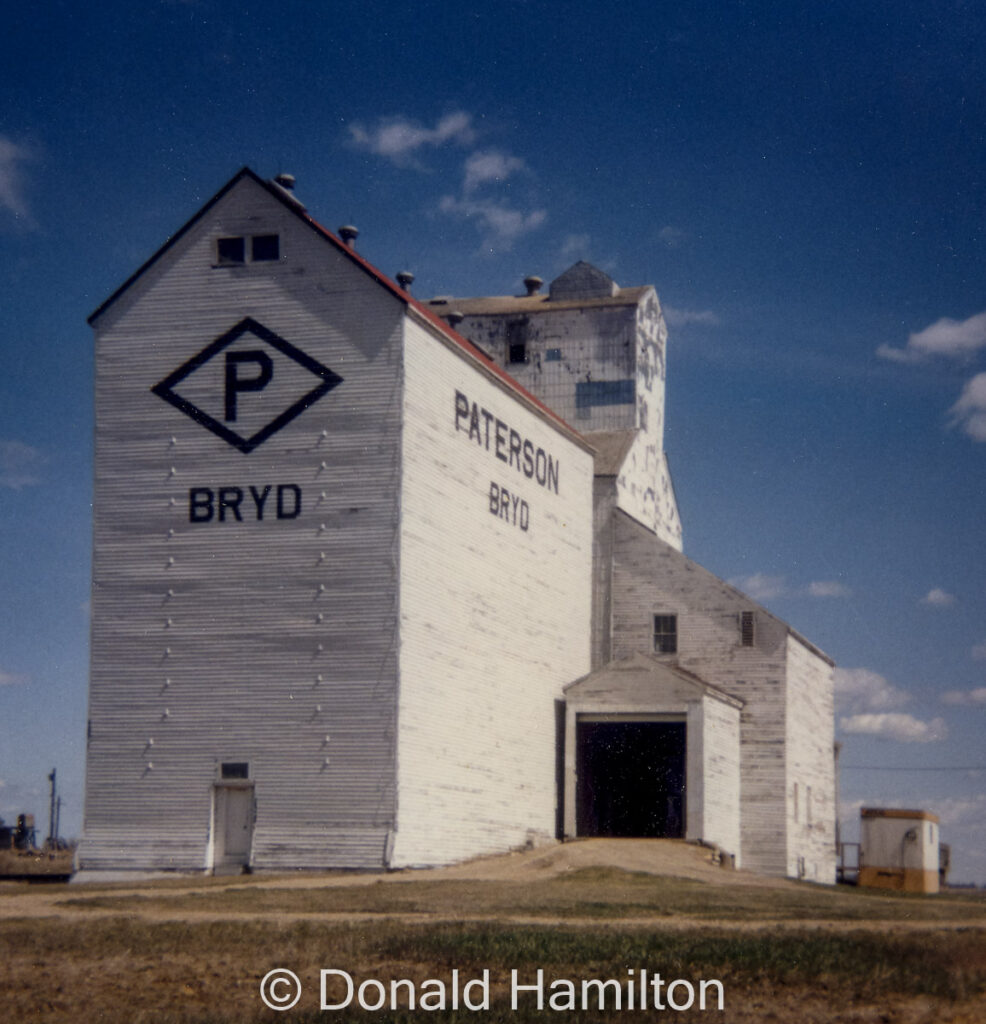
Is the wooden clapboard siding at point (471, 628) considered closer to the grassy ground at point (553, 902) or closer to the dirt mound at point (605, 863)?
the dirt mound at point (605, 863)

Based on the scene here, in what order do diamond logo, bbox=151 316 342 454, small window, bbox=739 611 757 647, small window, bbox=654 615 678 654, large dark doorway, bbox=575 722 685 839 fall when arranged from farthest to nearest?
small window, bbox=654 615 678 654 < small window, bbox=739 611 757 647 < large dark doorway, bbox=575 722 685 839 < diamond logo, bbox=151 316 342 454

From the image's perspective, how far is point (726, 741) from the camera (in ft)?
150

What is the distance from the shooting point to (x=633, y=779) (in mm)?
48625

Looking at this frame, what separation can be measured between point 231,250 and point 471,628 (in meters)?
11.5

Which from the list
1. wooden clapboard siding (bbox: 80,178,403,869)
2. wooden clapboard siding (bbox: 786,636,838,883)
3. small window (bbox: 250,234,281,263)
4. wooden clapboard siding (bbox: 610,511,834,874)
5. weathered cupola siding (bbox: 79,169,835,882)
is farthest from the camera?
wooden clapboard siding (bbox: 786,636,838,883)

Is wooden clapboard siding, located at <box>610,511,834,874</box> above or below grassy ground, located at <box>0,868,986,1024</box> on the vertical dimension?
above

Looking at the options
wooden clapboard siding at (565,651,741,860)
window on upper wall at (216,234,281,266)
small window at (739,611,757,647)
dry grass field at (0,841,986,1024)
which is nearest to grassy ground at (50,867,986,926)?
dry grass field at (0,841,986,1024)

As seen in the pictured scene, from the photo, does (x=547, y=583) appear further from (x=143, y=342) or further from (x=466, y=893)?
(x=466, y=893)

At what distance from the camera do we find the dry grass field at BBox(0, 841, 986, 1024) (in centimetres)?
1630

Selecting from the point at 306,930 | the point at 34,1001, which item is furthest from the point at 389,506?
the point at 34,1001

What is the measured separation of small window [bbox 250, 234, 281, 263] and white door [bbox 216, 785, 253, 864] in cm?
1305

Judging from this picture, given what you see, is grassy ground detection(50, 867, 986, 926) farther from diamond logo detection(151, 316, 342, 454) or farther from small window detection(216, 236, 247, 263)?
small window detection(216, 236, 247, 263)

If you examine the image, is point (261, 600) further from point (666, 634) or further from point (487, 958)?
point (487, 958)

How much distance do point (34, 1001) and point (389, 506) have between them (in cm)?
1910
